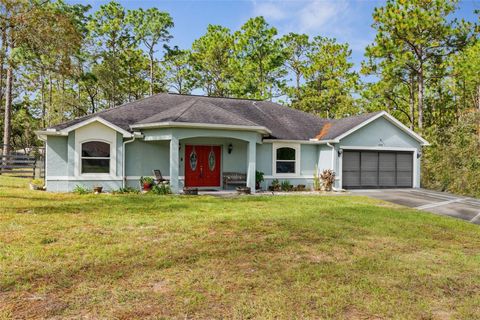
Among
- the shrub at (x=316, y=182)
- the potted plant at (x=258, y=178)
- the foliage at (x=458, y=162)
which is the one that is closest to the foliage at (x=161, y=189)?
the potted plant at (x=258, y=178)

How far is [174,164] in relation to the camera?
14.4 m

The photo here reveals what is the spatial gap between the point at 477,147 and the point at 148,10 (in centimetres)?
3297

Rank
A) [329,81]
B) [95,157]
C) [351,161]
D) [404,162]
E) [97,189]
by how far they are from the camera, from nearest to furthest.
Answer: [97,189] → [95,157] → [351,161] → [404,162] → [329,81]

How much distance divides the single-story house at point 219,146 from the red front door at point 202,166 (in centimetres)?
5

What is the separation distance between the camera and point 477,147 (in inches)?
785

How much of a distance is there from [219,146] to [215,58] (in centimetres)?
2329

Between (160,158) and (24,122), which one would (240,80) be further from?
(24,122)

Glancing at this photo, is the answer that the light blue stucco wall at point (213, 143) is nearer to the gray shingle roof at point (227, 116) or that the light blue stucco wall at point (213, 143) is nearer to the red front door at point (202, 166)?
the red front door at point (202, 166)

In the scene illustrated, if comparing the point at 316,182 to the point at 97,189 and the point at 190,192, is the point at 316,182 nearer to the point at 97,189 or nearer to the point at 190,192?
the point at 190,192

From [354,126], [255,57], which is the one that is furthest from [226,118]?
[255,57]

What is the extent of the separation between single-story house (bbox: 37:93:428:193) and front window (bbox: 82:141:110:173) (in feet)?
0.13

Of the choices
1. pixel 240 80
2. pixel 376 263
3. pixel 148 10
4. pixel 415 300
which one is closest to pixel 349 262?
pixel 376 263

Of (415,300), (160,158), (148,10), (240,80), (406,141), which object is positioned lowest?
(415,300)

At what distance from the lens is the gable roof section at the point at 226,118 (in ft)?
48.0
